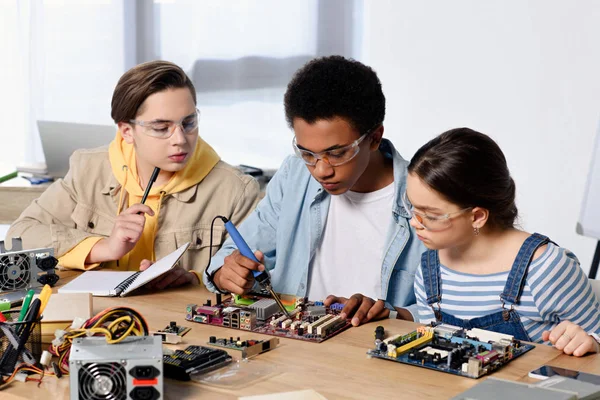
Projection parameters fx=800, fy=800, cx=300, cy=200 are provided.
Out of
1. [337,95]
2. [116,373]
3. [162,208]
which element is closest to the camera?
[116,373]

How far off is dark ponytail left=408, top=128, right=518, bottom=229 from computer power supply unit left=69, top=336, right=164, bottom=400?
0.82m

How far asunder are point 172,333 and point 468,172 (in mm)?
754

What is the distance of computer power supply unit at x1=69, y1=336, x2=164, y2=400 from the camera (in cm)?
128

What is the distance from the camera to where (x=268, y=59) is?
4445 mm

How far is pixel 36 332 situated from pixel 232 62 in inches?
123

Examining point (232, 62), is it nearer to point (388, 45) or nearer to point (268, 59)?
point (268, 59)

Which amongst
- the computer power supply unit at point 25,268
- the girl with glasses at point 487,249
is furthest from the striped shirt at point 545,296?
the computer power supply unit at point 25,268

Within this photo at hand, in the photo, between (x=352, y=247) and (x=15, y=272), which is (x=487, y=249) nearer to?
(x=352, y=247)

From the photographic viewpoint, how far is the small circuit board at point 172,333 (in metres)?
1.62

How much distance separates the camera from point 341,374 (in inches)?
57.5

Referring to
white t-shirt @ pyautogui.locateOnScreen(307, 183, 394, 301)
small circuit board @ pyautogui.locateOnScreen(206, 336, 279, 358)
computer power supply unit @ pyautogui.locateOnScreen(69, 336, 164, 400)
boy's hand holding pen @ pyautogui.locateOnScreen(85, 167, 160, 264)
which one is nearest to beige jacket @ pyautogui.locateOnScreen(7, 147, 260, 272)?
boy's hand holding pen @ pyautogui.locateOnScreen(85, 167, 160, 264)

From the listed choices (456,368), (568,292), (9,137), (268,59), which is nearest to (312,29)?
(268,59)

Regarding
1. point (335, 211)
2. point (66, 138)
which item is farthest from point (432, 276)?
point (66, 138)

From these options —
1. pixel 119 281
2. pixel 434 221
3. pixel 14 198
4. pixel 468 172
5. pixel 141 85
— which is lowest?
pixel 14 198
